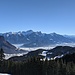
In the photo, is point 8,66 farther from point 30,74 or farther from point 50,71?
point 50,71

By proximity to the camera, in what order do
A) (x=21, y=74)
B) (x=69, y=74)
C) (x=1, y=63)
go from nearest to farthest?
(x=69, y=74), (x=21, y=74), (x=1, y=63)

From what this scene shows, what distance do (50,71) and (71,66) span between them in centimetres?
1351

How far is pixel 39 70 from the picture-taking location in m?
158

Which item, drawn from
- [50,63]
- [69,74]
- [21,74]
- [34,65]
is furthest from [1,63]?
[69,74]

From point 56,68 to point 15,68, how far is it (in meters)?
35.1

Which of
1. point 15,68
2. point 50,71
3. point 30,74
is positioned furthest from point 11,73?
point 50,71

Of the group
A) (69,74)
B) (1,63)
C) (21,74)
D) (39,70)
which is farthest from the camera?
(1,63)

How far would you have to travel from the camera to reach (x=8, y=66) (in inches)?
6929

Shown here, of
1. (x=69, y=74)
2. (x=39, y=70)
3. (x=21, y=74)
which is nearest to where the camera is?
(x=69, y=74)

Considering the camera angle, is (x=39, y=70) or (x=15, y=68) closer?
(x=39, y=70)

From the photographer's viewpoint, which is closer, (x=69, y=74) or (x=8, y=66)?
(x=69, y=74)

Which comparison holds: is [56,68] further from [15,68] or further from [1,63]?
[1,63]

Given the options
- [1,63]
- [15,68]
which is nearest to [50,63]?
[15,68]

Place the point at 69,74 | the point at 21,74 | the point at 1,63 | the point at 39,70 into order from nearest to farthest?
the point at 69,74 < the point at 39,70 < the point at 21,74 < the point at 1,63
